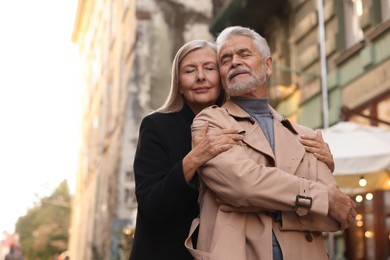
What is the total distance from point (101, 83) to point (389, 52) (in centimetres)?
2599

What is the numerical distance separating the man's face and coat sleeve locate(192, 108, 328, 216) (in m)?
0.40

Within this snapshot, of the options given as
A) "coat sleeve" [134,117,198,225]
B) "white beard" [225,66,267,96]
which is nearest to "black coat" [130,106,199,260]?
"coat sleeve" [134,117,198,225]

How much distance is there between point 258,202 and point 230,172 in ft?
0.53

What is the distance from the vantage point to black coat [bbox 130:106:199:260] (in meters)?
3.04

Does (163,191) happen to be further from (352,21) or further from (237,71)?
(352,21)

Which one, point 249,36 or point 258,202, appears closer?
point 258,202

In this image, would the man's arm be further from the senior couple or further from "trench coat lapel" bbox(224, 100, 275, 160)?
"trench coat lapel" bbox(224, 100, 275, 160)

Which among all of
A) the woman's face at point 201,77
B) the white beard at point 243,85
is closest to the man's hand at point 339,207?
the white beard at point 243,85

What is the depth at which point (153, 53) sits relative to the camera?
2391cm

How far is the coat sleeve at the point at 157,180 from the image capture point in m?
3.01

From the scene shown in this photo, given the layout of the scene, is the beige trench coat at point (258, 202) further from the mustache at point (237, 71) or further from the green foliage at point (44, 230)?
the green foliage at point (44, 230)

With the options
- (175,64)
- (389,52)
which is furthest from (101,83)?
(175,64)

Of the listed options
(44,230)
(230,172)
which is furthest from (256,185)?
(44,230)

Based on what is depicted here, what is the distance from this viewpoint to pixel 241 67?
10.1 ft
